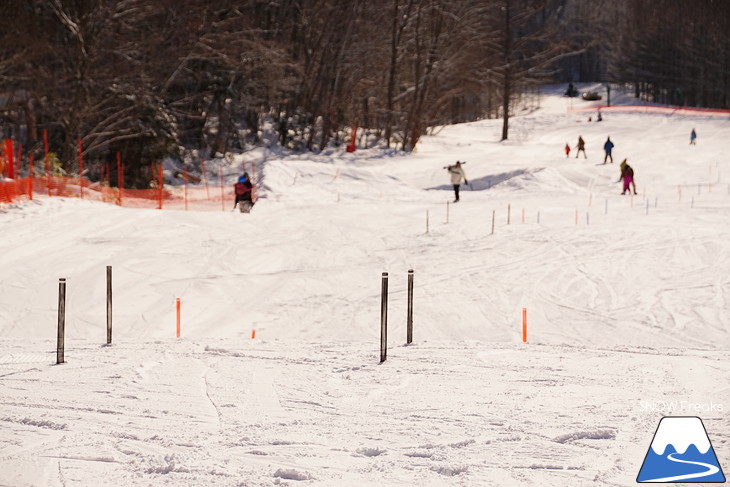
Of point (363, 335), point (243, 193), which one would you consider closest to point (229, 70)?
point (243, 193)

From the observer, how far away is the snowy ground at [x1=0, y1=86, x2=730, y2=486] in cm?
685

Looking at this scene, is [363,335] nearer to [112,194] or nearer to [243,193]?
[243,193]

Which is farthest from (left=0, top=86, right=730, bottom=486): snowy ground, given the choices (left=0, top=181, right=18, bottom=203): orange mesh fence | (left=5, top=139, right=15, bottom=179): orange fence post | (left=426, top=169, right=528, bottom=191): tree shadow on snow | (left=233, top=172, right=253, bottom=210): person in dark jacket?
(left=426, top=169, right=528, bottom=191): tree shadow on snow

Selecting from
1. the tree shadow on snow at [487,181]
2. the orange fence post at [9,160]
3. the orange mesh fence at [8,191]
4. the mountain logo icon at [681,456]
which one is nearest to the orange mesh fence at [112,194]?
the orange mesh fence at [8,191]

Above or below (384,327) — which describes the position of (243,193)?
above

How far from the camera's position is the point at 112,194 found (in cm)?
2927

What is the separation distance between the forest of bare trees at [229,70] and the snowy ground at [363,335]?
24.2 ft

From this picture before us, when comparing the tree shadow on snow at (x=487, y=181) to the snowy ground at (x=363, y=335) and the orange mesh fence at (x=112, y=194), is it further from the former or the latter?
the orange mesh fence at (x=112, y=194)

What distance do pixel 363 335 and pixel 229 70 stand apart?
31.0 metres

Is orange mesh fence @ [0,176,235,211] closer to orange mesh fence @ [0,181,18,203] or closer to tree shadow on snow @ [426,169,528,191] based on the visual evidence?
orange mesh fence @ [0,181,18,203]

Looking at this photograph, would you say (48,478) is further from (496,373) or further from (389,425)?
(496,373)

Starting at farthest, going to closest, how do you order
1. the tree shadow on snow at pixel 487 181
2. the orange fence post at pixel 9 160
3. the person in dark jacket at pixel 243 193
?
1. the tree shadow on snow at pixel 487 181
2. the person in dark jacket at pixel 243 193
3. the orange fence post at pixel 9 160

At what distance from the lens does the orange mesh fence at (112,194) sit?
2392cm

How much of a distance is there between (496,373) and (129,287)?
403 inches
